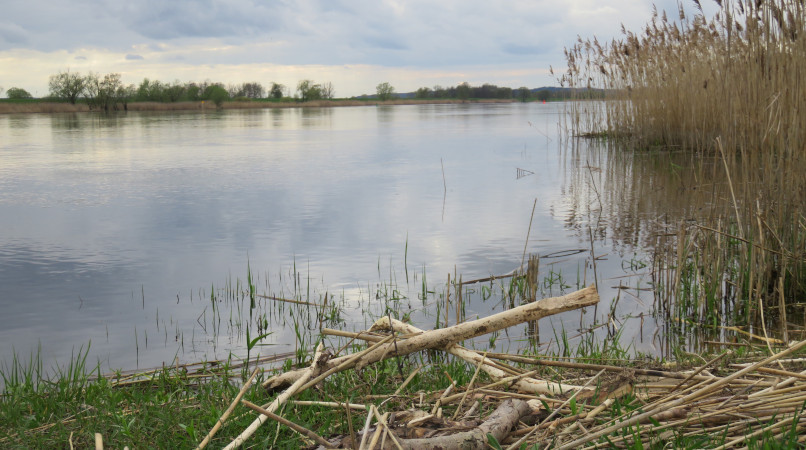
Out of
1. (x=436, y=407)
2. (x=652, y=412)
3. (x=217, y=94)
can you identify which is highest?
(x=217, y=94)

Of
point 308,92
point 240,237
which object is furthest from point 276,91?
point 240,237

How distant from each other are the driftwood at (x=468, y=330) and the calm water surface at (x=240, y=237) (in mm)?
1732

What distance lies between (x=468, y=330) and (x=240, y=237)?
19.4ft

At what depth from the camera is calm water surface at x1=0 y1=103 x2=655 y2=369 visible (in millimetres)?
5566

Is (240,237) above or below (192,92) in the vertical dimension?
below

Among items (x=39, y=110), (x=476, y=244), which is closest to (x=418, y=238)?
(x=476, y=244)

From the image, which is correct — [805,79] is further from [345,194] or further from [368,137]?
[368,137]

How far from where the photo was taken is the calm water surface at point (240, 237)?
5.57 metres

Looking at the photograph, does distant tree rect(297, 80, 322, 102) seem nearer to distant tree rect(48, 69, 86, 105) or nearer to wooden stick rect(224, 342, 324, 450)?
distant tree rect(48, 69, 86, 105)

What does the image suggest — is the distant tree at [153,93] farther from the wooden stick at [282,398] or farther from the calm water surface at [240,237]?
the wooden stick at [282,398]

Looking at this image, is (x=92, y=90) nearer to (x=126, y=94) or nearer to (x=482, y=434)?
(x=126, y=94)

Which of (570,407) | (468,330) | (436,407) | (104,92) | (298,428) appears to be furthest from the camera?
(104,92)

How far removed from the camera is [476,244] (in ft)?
26.9

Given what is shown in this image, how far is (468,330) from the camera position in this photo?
3443mm
